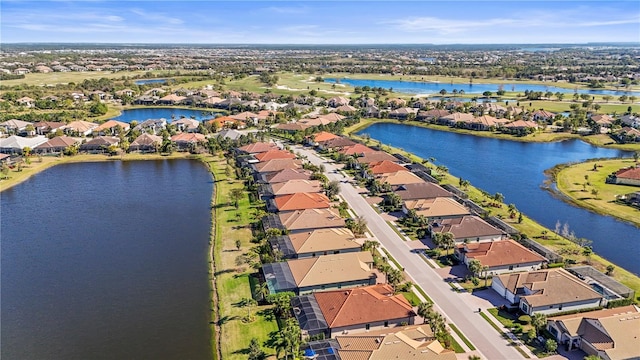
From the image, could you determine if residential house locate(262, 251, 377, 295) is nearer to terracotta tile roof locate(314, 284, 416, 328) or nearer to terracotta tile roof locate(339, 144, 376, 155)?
terracotta tile roof locate(314, 284, 416, 328)

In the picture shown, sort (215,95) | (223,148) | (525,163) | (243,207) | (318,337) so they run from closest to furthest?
(318,337) < (243,207) < (525,163) < (223,148) < (215,95)

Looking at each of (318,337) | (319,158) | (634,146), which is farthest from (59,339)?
(634,146)

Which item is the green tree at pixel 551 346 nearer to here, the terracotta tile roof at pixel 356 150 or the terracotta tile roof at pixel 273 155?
the terracotta tile roof at pixel 356 150

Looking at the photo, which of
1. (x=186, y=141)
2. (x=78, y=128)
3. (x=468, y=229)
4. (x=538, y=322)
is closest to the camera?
(x=538, y=322)

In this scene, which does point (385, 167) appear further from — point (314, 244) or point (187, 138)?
point (187, 138)

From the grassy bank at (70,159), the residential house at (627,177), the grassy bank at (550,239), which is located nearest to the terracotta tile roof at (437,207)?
the grassy bank at (550,239)

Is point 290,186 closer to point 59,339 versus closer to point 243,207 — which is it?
point 243,207

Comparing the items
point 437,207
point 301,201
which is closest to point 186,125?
point 301,201
